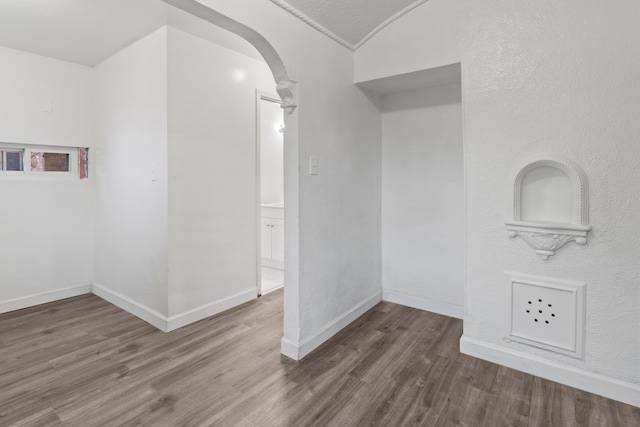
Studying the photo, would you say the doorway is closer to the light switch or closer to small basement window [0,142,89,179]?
the light switch

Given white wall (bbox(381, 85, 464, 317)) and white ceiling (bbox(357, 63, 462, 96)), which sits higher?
white ceiling (bbox(357, 63, 462, 96))

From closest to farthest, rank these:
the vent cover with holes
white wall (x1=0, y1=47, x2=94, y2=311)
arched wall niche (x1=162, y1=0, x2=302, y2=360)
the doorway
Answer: the vent cover with holes → arched wall niche (x1=162, y1=0, x2=302, y2=360) → white wall (x1=0, y1=47, x2=94, y2=311) → the doorway

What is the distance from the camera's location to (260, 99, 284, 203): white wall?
5289 millimetres

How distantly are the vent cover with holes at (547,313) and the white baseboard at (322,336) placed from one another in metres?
1.17

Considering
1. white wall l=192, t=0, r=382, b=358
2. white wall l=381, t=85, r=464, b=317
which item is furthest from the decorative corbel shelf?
white wall l=192, t=0, r=382, b=358

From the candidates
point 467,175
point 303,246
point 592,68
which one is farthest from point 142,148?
point 592,68

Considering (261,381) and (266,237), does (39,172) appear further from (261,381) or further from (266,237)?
(261,381)

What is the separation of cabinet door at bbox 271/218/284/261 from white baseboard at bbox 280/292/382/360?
1.74 meters

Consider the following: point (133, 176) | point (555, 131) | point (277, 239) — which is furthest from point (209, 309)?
point (555, 131)

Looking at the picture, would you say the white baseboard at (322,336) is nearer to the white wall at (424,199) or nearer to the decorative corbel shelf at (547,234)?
the white wall at (424,199)

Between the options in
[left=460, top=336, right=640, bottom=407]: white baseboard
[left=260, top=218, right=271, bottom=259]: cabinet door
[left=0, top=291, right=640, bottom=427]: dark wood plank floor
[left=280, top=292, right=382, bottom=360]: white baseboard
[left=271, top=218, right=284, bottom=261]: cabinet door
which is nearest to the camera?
[left=0, top=291, right=640, bottom=427]: dark wood plank floor

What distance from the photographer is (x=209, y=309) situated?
119 inches

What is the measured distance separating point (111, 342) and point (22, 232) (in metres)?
1.67

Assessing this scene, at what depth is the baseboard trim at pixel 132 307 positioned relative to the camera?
9.14 ft
